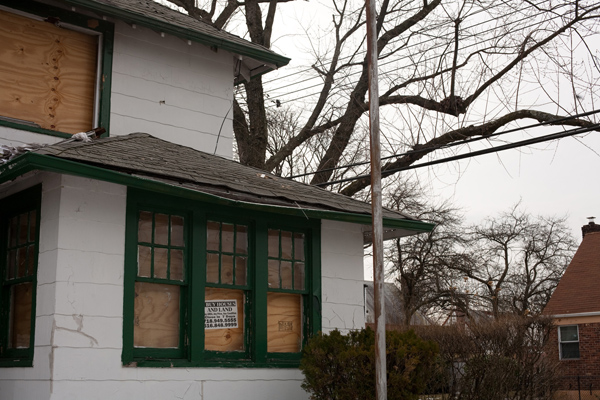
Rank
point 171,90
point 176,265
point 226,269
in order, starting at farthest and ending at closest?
point 171,90 → point 226,269 → point 176,265

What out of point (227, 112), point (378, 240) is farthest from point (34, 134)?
point (378, 240)

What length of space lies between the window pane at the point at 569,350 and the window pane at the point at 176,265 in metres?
23.5

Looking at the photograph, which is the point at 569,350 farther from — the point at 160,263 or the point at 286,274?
the point at 160,263

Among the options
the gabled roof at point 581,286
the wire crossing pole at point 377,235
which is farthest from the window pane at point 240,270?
the gabled roof at point 581,286

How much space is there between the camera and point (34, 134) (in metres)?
8.85

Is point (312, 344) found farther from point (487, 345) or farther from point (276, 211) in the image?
point (487, 345)

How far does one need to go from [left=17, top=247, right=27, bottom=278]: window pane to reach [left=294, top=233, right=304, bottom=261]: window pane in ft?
10.8

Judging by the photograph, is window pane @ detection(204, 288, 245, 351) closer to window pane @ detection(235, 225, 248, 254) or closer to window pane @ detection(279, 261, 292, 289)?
window pane @ detection(235, 225, 248, 254)

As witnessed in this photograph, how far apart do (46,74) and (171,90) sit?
1861 millimetres

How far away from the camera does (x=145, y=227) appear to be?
783cm

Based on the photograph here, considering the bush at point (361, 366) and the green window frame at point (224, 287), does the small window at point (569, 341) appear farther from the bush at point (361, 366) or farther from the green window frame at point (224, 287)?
the bush at point (361, 366)

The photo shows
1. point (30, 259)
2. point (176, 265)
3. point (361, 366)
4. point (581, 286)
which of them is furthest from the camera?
point (581, 286)

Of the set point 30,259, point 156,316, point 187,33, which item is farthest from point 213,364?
point 187,33

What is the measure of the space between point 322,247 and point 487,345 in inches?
194
